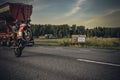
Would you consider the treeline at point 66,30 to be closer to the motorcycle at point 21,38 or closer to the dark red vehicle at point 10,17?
the dark red vehicle at point 10,17

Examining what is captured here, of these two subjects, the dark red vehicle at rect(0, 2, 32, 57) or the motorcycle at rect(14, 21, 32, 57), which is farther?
the dark red vehicle at rect(0, 2, 32, 57)

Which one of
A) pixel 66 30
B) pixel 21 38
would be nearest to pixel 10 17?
pixel 21 38

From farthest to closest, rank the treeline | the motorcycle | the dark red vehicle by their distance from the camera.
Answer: the treeline → the dark red vehicle → the motorcycle

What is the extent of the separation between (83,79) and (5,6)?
17.2 meters

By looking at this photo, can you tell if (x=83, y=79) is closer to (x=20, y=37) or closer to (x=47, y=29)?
(x=20, y=37)

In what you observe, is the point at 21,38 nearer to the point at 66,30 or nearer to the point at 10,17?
the point at 10,17

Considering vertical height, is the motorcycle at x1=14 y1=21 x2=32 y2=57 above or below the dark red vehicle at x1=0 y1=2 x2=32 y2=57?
below

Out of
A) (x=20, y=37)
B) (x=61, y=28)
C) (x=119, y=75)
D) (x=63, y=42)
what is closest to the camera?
(x=119, y=75)

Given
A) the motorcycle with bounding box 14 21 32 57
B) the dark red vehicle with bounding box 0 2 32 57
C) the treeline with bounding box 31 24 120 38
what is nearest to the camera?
the motorcycle with bounding box 14 21 32 57

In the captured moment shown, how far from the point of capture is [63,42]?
23234 mm

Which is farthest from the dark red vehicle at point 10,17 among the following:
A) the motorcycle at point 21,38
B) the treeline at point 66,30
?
the treeline at point 66,30

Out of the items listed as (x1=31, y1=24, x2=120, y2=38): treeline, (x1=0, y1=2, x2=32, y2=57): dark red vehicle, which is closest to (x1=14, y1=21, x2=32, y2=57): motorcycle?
(x1=0, y1=2, x2=32, y2=57): dark red vehicle

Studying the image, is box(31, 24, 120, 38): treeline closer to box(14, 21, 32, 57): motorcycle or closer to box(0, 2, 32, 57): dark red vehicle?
box(0, 2, 32, 57): dark red vehicle

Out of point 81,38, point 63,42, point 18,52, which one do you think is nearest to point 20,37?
point 18,52
